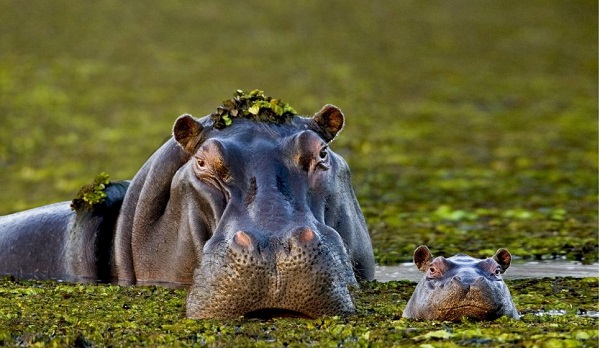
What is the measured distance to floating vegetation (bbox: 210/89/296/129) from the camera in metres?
7.79

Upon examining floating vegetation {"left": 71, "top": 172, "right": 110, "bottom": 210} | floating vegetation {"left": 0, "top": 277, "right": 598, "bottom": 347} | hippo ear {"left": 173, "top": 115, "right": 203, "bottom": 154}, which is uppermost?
hippo ear {"left": 173, "top": 115, "right": 203, "bottom": 154}

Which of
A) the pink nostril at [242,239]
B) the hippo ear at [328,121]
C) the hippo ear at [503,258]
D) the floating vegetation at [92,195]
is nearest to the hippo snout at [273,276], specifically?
the pink nostril at [242,239]

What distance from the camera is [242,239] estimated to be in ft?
21.4

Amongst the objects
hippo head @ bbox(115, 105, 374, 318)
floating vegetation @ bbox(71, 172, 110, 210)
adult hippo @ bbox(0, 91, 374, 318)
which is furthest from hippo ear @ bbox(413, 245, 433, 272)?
floating vegetation @ bbox(71, 172, 110, 210)

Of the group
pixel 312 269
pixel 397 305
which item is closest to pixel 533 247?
pixel 397 305

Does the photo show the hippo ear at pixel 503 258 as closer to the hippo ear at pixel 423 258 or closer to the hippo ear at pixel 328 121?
the hippo ear at pixel 423 258

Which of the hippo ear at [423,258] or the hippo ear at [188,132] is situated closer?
the hippo ear at [423,258]

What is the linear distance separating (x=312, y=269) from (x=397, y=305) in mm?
1190

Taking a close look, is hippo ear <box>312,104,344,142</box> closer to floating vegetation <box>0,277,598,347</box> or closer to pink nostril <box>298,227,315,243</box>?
floating vegetation <box>0,277,598,347</box>

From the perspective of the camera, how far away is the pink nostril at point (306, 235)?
651cm

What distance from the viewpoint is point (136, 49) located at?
87.9 feet

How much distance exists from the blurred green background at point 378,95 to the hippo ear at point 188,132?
239cm

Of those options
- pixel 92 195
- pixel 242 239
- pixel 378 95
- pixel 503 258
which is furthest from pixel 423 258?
pixel 378 95

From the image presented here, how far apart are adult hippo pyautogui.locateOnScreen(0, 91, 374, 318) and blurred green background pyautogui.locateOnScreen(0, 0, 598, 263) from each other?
2.08m
